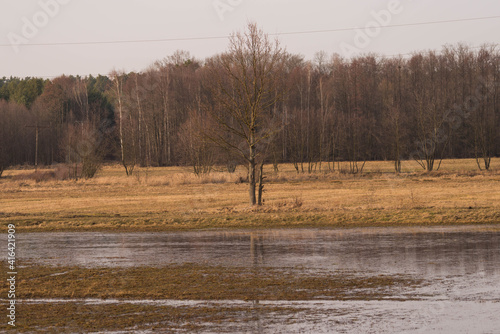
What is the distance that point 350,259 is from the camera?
47.6 ft

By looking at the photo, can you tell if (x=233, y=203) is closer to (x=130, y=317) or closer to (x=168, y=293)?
(x=168, y=293)

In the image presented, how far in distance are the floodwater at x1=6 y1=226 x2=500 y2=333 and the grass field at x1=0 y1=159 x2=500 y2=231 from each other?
2417mm

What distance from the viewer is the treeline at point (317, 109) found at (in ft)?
251

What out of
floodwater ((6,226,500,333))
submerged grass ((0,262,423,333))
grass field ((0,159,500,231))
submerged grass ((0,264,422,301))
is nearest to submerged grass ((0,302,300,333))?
submerged grass ((0,262,423,333))

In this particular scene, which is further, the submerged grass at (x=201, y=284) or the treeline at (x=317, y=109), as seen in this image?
the treeline at (x=317, y=109)

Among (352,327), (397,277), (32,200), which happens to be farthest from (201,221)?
(32,200)

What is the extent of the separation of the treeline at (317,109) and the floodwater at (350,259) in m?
46.2

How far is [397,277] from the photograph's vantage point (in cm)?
1208

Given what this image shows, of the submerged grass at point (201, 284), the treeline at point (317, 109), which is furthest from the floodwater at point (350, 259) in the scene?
the treeline at point (317, 109)

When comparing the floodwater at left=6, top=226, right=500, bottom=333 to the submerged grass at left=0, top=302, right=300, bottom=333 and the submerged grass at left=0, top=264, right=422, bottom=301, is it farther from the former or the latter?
the submerged grass at left=0, top=264, right=422, bottom=301

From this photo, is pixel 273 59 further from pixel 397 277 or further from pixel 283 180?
pixel 283 180

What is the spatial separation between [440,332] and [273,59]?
20.9 m

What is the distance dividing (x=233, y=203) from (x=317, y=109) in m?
57.0

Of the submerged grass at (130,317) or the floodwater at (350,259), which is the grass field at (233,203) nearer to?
the floodwater at (350,259)
